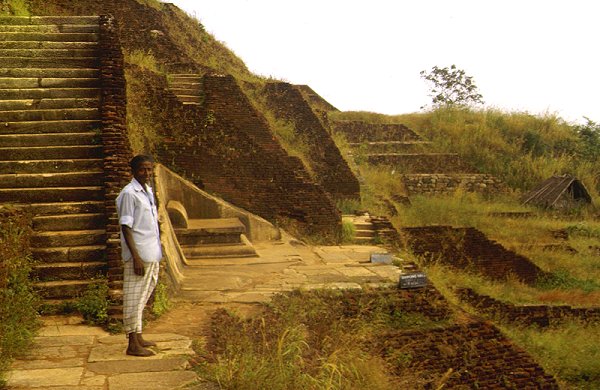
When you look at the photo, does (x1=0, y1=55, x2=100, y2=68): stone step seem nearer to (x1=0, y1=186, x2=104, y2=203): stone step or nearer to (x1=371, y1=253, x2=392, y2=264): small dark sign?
(x1=0, y1=186, x2=104, y2=203): stone step

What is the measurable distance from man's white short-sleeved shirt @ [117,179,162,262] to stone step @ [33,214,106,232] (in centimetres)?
179

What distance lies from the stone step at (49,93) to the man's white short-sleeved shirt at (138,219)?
3473 millimetres

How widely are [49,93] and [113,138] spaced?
1.41 meters

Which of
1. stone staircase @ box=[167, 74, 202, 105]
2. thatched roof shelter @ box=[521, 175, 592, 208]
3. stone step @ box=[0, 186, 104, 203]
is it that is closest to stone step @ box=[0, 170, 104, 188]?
stone step @ box=[0, 186, 104, 203]

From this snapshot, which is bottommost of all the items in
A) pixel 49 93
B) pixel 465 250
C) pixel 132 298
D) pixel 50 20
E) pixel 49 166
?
pixel 465 250

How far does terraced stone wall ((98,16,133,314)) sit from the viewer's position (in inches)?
200

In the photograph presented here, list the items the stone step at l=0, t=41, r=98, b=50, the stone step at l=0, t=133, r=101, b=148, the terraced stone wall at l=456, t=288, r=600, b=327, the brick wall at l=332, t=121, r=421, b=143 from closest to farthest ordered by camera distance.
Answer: the stone step at l=0, t=133, r=101, b=148 < the stone step at l=0, t=41, r=98, b=50 < the terraced stone wall at l=456, t=288, r=600, b=327 < the brick wall at l=332, t=121, r=421, b=143

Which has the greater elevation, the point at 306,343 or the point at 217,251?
the point at 306,343

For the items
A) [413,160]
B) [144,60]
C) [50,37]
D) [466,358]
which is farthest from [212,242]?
[413,160]

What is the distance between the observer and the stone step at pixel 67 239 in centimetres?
528

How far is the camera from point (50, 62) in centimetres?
771

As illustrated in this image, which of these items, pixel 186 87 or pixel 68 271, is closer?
pixel 68 271

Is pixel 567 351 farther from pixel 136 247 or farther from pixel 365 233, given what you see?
pixel 136 247

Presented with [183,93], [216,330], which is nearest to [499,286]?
[183,93]
